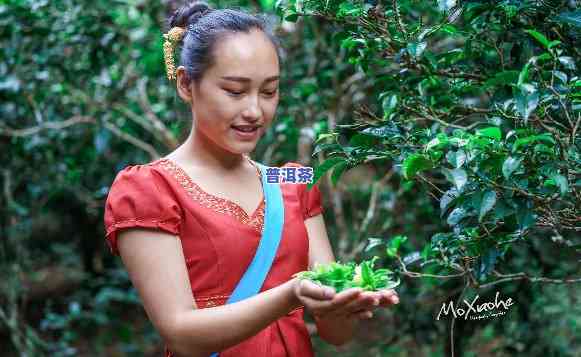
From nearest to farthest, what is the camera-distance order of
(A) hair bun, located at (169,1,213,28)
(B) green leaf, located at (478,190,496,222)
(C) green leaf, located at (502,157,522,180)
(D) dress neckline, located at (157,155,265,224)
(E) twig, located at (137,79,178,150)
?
1. (C) green leaf, located at (502,157,522,180)
2. (B) green leaf, located at (478,190,496,222)
3. (D) dress neckline, located at (157,155,265,224)
4. (A) hair bun, located at (169,1,213,28)
5. (E) twig, located at (137,79,178,150)

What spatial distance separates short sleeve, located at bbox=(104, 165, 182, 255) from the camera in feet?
5.50

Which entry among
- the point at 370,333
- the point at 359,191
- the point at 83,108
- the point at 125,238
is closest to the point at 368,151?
the point at 125,238

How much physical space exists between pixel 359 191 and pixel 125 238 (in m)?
3.45

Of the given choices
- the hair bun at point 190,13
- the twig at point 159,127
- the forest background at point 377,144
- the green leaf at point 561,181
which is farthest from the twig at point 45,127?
the green leaf at point 561,181

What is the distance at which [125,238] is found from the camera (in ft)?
5.55

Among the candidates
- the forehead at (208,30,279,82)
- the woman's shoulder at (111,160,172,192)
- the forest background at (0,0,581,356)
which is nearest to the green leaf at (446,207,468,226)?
the forest background at (0,0,581,356)

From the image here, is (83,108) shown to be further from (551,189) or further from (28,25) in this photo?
(551,189)

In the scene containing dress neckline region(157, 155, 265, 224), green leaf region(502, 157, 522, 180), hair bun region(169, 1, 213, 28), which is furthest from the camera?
hair bun region(169, 1, 213, 28)

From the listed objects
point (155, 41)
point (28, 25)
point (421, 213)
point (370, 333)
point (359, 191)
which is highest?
point (28, 25)

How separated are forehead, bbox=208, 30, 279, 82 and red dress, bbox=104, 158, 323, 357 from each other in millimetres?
274

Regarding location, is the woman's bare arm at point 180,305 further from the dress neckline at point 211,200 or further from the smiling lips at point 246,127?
the smiling lips at point 246,127

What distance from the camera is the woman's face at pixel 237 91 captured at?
1.72m

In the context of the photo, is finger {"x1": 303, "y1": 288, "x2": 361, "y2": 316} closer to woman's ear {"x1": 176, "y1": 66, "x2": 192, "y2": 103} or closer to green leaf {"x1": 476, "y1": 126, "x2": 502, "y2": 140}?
Answer: green leaf {"x1": 476, "y1": 126, "x2": 502, "y2": 140}

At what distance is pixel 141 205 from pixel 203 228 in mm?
150
